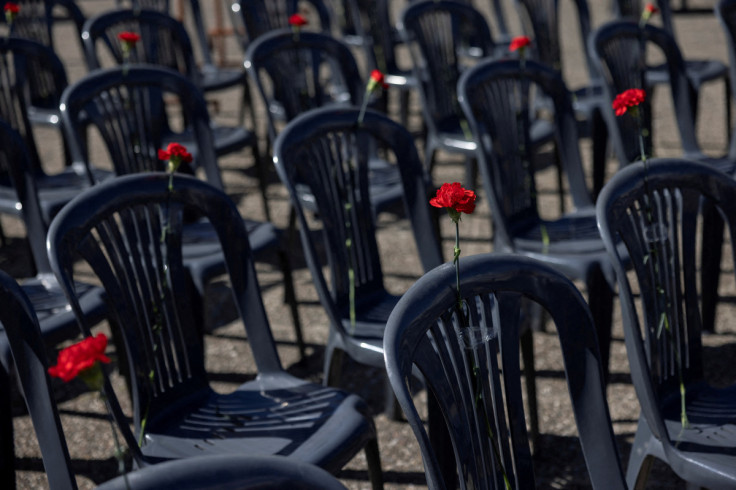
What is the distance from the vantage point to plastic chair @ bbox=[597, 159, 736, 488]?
214cm

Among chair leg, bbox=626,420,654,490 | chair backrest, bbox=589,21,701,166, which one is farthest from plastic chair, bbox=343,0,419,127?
chair leg, bbox=626,420,654,490

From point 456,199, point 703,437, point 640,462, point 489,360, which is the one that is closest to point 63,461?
point 489,360

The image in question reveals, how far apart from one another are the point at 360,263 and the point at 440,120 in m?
1.99

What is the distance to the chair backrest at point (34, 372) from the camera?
203 cm

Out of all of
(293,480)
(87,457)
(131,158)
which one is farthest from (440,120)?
(293,480)

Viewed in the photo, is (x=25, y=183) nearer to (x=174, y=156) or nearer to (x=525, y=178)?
(x=174, y=156)

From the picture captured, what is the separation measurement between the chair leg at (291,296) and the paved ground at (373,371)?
0.08 m

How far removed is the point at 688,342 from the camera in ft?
7.96

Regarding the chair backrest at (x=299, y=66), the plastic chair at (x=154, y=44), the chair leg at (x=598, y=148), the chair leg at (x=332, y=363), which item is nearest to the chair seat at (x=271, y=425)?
the chair leg at (x=332, y=363)

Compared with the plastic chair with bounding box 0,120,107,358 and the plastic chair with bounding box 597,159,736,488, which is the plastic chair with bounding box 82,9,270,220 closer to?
the plastic chair with bounding box 0,120,107,358

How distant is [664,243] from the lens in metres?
2.35

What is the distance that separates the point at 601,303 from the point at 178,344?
1.49m

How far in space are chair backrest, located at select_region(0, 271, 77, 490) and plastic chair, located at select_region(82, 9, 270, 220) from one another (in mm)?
2594

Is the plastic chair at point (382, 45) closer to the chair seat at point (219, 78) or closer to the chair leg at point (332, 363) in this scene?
the chair seat at point (219, 78)
